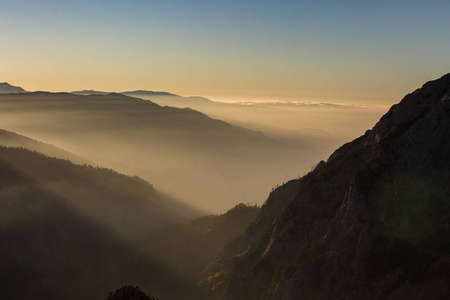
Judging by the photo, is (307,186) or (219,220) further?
(219,220)

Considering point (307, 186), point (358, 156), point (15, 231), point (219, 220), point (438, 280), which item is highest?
point (358, 156)

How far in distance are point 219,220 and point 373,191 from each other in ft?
269

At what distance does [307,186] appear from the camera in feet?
197

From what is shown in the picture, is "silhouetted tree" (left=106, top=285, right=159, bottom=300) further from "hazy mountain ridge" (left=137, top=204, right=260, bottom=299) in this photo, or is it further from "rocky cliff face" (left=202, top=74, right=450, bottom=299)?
"hazy mountain ridge" (left=137, top=204, right=260, bottom=299)

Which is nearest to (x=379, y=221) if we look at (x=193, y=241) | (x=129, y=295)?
(x=129, y=295)

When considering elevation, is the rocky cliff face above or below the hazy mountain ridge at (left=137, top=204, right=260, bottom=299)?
above

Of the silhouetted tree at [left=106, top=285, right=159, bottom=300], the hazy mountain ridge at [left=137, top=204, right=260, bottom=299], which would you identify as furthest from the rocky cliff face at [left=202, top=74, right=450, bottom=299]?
the hazy mountain ridge at [left=137, top=204, right=260, bottom=299]

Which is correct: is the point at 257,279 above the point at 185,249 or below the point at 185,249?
above

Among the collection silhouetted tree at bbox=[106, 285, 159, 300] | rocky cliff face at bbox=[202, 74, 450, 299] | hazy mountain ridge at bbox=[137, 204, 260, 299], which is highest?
rocky cliff face at bbox=[202, 74, 450, 299]

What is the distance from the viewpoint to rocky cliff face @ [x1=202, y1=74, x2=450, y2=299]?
42.6 m

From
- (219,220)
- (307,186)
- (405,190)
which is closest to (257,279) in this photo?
(307,186)

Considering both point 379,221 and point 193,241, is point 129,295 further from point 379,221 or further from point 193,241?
point 193,241

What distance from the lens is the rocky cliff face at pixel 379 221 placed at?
4255 cm

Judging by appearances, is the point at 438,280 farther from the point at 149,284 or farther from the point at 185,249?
the point at 185,249
